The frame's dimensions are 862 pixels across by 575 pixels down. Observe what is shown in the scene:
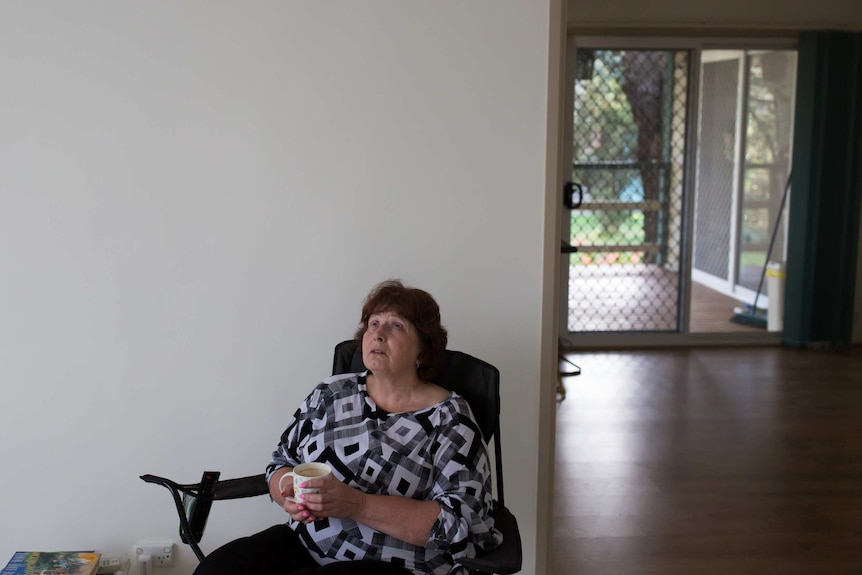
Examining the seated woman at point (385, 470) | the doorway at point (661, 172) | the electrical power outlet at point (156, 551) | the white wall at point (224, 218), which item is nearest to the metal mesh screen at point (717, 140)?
the doorway at point (661, 172)

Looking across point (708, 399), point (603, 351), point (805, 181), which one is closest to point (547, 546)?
point (708, 399)

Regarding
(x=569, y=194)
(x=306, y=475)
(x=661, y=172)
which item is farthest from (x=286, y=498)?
(x=661, y=172)

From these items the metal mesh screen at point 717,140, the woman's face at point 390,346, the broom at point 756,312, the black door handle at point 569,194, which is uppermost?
the metal mesh screen at point 717,140

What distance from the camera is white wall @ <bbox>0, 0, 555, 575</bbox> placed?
2443 millimetres

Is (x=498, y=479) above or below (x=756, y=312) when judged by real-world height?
above

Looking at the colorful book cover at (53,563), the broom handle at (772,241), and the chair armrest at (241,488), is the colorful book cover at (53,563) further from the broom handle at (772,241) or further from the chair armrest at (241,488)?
the broom handle at (772,241)

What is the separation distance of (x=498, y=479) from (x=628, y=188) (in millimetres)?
4702

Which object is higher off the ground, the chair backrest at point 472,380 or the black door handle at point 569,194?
the black door handle at point 569,194

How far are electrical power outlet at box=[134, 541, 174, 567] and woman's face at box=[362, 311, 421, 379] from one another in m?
0.94

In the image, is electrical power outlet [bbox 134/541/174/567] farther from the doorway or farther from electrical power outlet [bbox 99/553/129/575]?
the doorway

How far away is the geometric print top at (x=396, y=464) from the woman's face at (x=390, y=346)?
11cm

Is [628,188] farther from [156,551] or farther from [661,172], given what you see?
[156,551]

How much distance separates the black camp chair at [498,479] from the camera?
6.88 feet

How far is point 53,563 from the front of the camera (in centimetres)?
246
